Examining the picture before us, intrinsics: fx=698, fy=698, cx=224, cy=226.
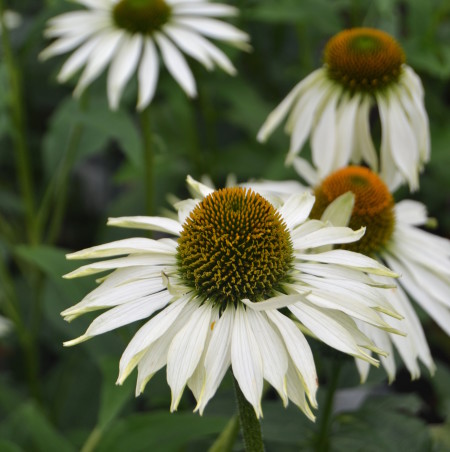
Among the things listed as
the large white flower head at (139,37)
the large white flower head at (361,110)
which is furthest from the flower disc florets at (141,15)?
the large white flower head at (361,110)

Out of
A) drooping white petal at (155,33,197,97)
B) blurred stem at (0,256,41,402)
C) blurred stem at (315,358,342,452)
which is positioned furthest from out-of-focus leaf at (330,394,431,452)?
blurred stem at (0,256,41,402)

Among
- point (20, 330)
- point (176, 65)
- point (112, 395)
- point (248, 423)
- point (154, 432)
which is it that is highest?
point (176, 65)

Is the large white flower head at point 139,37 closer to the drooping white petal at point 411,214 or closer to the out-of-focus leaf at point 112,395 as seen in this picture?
the drooping white petal at point 411,214

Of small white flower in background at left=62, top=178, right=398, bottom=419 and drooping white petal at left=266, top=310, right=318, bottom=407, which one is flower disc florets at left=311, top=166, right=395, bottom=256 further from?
drooping white petal at left=266, top=310, right=318, bottom=407

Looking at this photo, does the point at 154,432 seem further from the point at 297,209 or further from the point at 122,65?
the point at 122,65

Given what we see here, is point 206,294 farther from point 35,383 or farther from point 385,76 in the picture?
point 35,383

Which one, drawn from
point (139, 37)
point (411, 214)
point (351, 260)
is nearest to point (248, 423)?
point (351, 260)
